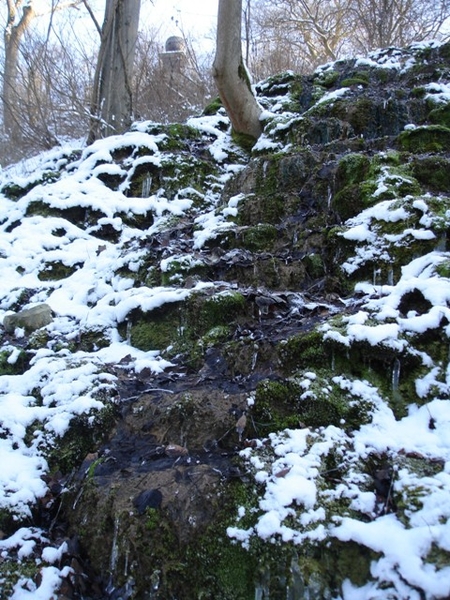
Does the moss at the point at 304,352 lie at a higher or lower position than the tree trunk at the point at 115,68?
lower

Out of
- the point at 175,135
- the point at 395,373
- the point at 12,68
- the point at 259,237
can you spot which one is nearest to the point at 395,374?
the point at 395,373

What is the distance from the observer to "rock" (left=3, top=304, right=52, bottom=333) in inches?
172

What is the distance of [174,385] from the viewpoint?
3.26 m

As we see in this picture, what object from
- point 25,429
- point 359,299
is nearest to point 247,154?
point 359,299

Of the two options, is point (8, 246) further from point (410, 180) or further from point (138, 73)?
point (138, 73)

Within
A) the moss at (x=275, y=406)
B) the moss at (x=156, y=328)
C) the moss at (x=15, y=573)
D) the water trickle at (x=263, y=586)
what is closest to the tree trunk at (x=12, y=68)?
the moss at (x=156, y=328)

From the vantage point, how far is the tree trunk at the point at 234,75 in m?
6.14

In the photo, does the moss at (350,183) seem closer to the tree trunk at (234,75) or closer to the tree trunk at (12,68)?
the tree trunk at (234,75)

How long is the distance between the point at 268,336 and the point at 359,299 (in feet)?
2.74

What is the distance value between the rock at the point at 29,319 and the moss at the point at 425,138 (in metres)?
4.50

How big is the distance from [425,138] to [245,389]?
420 cm

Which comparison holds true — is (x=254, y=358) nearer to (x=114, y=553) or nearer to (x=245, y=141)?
(x=114, y=553)

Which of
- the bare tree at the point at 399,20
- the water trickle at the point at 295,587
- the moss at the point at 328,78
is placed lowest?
the water trickle at the point at 295,587

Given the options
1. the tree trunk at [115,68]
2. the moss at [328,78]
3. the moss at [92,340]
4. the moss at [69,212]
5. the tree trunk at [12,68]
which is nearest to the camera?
the moss at [92,340]
